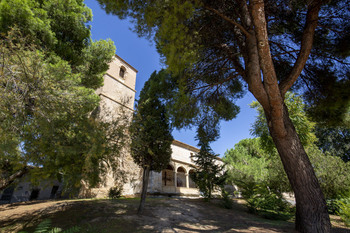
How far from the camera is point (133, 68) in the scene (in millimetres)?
21562

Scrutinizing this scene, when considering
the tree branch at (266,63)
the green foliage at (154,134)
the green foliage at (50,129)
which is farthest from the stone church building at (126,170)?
the tree branch at (266,63)

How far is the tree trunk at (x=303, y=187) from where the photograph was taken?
4461mm

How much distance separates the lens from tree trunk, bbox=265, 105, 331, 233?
4.46m

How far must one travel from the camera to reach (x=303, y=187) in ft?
15.7

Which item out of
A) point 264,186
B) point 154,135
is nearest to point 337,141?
point 264,186

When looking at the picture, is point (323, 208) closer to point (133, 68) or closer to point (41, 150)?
point (41, 150)

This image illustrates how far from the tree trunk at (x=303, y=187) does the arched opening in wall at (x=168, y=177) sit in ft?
48.5

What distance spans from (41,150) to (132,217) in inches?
159

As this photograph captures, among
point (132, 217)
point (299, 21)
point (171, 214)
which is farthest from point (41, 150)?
point (299, 21)

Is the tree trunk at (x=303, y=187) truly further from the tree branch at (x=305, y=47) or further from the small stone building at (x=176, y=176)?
the small stone building at (x=176, y=176)

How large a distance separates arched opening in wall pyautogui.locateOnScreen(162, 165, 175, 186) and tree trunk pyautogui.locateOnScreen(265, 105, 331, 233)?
14795 mm

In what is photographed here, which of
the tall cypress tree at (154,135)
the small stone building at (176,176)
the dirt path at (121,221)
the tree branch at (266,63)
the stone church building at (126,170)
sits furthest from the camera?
the small stone building at (176,176)

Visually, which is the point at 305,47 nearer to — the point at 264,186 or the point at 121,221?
the point at 121,221

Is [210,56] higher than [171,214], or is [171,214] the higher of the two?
[210,56]
